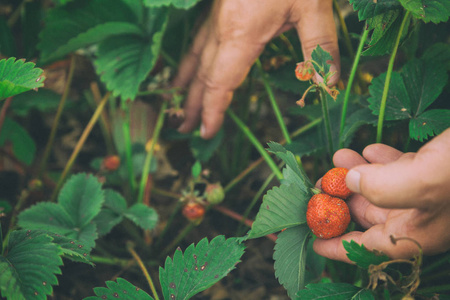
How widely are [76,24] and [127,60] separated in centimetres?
20

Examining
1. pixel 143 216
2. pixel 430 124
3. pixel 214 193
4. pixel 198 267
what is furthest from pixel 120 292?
pixel 430 124

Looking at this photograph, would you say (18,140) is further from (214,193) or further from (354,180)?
(354,180)

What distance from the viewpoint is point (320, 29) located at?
0.91m

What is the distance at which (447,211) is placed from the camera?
60 cm

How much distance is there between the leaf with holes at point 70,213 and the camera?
0.89 m

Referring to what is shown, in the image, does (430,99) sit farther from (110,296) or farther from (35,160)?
(35,160)

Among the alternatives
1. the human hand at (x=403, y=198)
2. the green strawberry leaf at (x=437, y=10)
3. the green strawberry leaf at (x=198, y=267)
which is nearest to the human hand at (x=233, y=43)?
the green strawberry leaf at (x=437, y=10)

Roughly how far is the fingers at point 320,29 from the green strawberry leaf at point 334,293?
49cm

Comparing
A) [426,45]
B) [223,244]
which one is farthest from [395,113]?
[223,244]

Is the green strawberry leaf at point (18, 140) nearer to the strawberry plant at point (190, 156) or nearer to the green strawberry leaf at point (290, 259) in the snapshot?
the strawberry plant at point (190, 156)

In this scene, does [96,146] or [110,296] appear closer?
[110,296]

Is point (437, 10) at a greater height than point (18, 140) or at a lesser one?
greater

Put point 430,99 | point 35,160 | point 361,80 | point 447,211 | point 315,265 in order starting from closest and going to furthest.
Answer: point 447,211, point 430,99, point 315,265, point 361,80, point 35,160

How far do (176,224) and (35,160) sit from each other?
64cm
